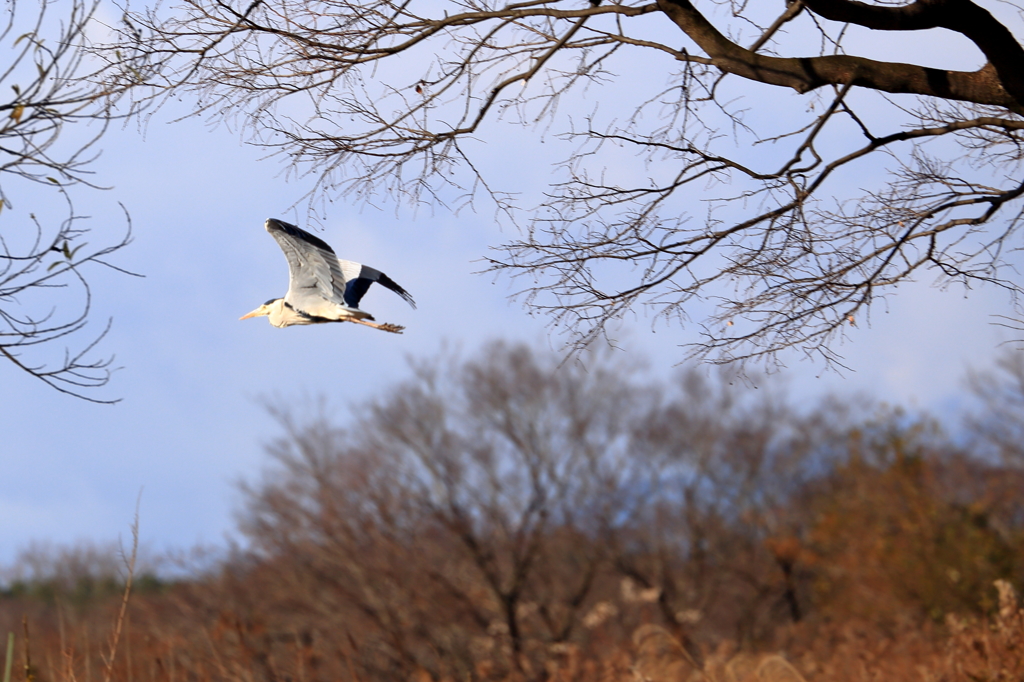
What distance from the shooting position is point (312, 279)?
3676 mm

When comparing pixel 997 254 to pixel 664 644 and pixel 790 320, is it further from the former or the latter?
pixel 664 644

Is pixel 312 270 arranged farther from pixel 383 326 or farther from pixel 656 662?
pixel 656 662

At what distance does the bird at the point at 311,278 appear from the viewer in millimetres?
3588

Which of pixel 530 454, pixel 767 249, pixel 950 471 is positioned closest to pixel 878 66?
pixel 767 249

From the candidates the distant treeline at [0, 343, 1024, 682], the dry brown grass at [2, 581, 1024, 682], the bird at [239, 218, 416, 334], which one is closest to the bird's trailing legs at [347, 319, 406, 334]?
the bird at [239, 218, 416, 334]

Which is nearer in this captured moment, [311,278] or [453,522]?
[311,278]

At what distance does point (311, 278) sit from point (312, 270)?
0.03 m

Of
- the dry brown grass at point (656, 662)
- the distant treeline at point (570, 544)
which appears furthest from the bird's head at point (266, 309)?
the distant treeline at point (570, 544)

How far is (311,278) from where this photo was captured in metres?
3.68

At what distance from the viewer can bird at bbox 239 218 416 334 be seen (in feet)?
11.8

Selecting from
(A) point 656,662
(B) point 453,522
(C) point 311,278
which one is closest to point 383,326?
(C) point 311,278

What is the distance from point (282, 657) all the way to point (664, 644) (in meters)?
→ 7.05

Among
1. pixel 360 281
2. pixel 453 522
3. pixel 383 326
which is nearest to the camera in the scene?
pixel 383 326

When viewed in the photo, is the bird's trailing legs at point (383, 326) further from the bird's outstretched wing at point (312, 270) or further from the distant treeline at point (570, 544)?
the distant treeline at point (570, 544)
